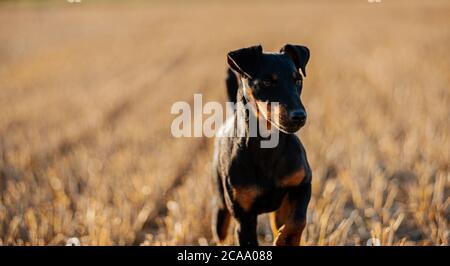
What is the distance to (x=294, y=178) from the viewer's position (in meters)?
3.39

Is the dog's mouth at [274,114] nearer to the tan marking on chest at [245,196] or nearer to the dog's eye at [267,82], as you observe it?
the dog's eye at [267,82]

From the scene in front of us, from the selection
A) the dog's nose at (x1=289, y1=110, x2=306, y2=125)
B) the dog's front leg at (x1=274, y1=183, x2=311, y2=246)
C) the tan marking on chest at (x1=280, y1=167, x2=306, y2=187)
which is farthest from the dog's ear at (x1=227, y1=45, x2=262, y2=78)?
the dog's front leg at (x1=274, y1=183, x2=311, y2=246)

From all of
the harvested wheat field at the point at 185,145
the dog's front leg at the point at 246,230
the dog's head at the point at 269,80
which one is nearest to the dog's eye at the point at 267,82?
the dog's head at the point at 269,80

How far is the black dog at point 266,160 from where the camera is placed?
320 cm

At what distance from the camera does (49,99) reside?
1153cm

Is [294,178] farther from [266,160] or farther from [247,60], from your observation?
[247,60]

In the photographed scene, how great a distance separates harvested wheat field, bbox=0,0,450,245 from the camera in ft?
17.0

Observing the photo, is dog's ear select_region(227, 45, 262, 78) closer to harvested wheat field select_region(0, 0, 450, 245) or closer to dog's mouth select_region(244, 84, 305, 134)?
dog's mouth select_region(244, 84, 305, 134)

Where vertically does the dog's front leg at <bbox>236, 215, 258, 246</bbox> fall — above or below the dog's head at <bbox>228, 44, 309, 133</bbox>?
below

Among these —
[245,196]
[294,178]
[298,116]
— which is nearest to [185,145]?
[245,196]

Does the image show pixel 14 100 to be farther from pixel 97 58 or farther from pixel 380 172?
pixel 380 172

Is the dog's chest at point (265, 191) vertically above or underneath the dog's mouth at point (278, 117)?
underneath

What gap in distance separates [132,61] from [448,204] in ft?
44.0

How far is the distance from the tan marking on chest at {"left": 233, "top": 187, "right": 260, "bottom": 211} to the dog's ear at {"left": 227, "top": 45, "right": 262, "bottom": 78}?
2.28 feet
